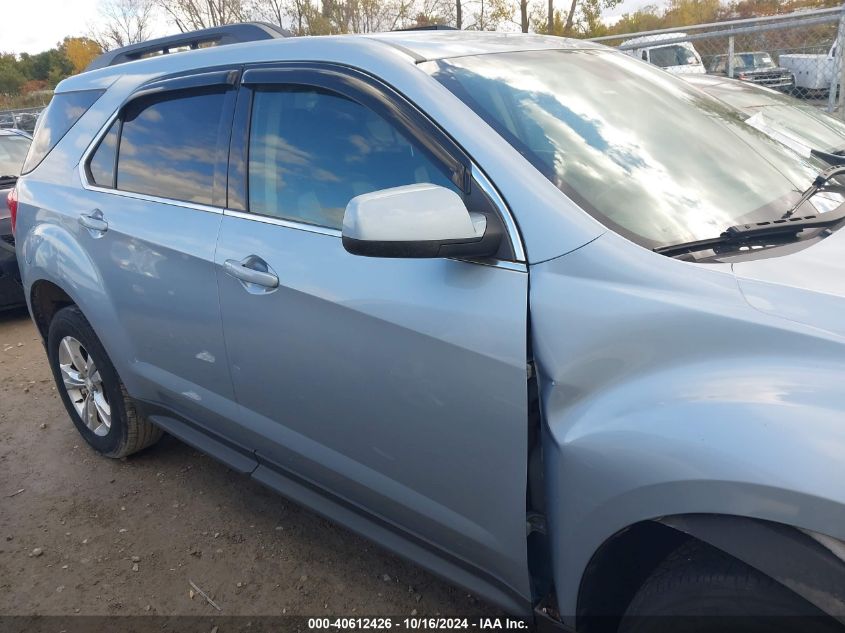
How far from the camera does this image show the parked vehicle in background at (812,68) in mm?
7311

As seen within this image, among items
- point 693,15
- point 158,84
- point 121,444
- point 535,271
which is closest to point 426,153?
point 535,271

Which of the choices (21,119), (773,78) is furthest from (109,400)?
(21,119)

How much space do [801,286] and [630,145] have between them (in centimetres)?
69

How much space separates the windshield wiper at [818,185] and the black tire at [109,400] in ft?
8.99

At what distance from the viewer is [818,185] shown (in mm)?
2043

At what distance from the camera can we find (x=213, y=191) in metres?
2.50

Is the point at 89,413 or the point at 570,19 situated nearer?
the point at 89,413

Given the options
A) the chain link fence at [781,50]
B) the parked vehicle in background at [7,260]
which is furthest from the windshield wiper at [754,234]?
A: the parked vehicle in background at [7,260]

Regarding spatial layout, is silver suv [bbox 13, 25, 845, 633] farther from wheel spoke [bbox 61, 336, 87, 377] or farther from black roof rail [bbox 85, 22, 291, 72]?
wheel spoke [bbox 61, 336, 87, 377]

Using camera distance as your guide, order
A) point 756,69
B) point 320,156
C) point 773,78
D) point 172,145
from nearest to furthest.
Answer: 1. point 320,156
2. point 172,145
3. point 773,78
4. point 756,69

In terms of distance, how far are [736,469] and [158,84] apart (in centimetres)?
254

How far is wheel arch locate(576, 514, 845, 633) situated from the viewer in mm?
1214

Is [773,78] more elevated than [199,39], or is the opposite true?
[199,39]

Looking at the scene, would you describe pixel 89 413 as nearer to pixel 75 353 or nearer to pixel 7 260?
pixel 75 353
